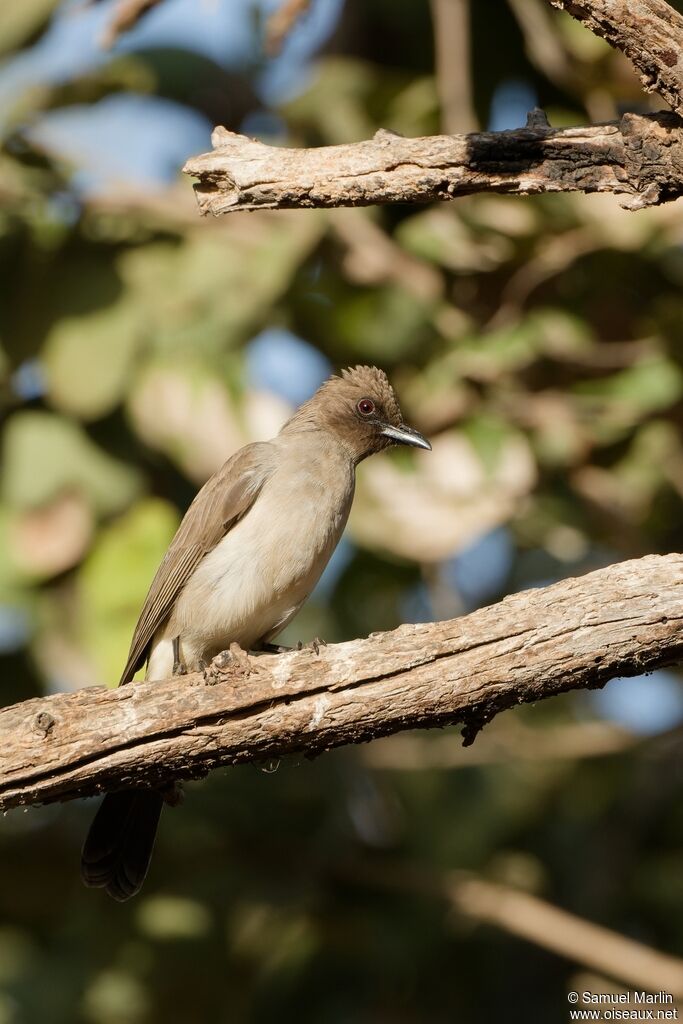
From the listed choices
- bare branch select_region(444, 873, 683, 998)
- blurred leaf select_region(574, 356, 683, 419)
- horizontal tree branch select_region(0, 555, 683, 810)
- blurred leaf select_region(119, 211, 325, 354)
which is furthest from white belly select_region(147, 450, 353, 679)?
bare branch select_region(444, 873, 683, 998)

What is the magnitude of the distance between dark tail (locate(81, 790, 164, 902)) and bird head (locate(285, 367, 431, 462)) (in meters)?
1.78

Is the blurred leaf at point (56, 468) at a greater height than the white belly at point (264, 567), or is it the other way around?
the blurred leaf at point (56, 468)

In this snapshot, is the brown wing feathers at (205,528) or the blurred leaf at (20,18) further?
the blurred leaf at (20,18)

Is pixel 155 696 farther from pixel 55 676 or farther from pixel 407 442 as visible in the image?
pixel 55 676

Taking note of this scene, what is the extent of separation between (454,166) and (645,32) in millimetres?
571

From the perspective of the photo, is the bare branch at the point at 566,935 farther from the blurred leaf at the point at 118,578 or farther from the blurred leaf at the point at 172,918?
the blurred leaf at the point at 118,578

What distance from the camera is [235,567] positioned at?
514 cm

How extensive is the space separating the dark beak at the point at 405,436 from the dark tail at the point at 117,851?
1862mm

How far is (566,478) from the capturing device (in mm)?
6801

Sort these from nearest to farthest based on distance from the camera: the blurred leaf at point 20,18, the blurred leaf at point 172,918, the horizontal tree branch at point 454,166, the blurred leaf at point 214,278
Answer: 1. the horizontal tree branch at point 454,166
2. the blurred leaf at point 20,18
3. the blurred leaf at point 214,278
4. the blurred leaf at point 172,918

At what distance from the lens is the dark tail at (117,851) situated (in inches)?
192

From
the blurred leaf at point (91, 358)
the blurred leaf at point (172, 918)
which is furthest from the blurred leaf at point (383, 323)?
the blurred leaf at point (172, 918)

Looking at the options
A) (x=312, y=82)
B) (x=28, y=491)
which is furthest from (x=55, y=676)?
(x=312, y=82)

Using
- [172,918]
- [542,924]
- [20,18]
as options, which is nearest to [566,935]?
[542,924]
